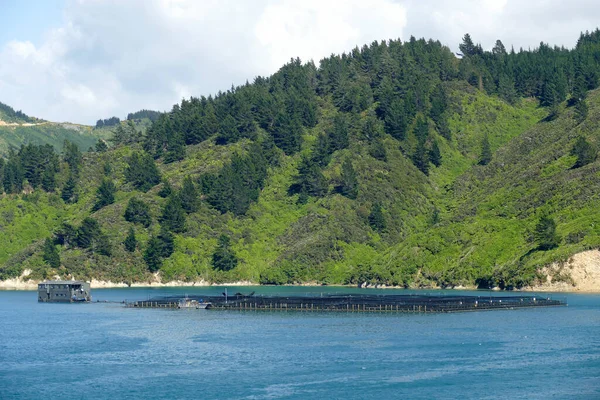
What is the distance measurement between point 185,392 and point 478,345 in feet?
133

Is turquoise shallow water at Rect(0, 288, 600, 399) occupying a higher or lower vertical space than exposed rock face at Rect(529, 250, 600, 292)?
lower

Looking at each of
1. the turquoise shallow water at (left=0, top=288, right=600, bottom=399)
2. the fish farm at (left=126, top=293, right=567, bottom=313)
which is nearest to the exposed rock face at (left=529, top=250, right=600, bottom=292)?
the fish farm at (left=126, top=293, right=567, bottom=313)

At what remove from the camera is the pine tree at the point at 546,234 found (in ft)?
596

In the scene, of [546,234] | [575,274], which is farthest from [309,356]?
[546,234]

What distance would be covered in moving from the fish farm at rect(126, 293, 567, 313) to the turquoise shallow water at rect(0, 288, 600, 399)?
7.12 meters

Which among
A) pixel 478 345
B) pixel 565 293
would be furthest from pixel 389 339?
pixel 565 293

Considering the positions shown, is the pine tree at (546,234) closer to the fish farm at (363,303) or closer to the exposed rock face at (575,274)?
the exposed rock face at (575,274)

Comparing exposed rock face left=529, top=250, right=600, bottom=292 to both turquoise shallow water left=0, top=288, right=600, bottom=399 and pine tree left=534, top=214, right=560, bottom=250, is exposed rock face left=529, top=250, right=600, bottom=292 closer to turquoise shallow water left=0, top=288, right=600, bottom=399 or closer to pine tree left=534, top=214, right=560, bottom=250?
pine tree left=534, top=214, right=560, bottom=250

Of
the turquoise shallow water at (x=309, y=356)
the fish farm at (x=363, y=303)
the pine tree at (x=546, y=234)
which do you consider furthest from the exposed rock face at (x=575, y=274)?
the turquoise shallow water at (x=309, y=356)

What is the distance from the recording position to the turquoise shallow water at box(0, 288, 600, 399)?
8231cm

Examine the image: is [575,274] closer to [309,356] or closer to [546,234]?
[546,234]

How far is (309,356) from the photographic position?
10006 centimetres

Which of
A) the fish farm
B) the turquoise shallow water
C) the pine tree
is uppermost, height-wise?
the pine tree

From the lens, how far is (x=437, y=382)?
8444 centimetres
